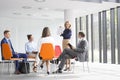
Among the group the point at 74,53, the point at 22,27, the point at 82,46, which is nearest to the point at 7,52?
the point at 74,53

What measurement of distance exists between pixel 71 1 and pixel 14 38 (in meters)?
6.92

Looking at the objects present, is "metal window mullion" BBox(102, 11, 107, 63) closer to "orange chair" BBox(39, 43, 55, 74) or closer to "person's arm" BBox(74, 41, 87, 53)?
"person's arm" BBox(74, 41, 87, 53)

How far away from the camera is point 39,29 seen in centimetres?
1681

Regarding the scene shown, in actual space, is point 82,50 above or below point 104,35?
below

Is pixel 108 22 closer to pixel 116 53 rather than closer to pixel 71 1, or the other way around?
pixel 116 53

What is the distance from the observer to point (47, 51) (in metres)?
6.91

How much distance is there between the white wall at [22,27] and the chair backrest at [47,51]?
30.2 feet

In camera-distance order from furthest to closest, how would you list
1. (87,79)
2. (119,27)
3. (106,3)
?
(119,27), (106,3), (87,79)

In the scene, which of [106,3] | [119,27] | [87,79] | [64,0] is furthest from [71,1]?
[87,79]

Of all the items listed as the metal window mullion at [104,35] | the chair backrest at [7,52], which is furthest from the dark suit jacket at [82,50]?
the metal window mullion at [104,35]

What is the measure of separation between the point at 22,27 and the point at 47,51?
967 cm

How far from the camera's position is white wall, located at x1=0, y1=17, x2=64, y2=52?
1586 centimetres

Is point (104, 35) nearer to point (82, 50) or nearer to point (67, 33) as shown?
point (67, 33)

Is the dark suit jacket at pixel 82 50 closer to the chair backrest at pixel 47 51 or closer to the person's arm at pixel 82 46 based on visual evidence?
the person's arm at pixel 82 46
